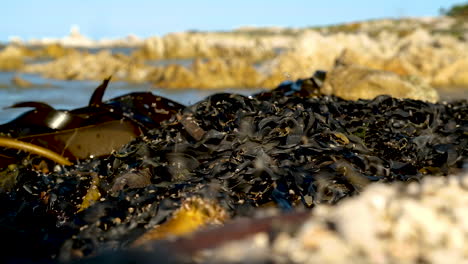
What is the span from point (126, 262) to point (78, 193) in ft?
3.87

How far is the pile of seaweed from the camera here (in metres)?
1.59

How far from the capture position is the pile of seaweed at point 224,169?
1591mm

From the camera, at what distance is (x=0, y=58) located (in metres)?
14.5

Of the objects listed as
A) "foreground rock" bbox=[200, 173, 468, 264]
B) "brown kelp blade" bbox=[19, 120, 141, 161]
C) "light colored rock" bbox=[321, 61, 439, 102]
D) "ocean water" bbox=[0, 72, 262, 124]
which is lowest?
"ocean water" bbox=[0, 72, 262, 124]

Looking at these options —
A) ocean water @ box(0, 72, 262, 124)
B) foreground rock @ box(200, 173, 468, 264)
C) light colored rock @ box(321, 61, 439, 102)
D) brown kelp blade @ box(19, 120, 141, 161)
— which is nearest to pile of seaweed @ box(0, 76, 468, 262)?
brown kelp blade @ box(19, 120, 141, 161)

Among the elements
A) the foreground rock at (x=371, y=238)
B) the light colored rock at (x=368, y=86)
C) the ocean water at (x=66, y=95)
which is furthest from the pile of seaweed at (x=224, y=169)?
the ocean water at (x=66, y=95)

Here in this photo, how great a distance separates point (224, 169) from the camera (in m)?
1.97

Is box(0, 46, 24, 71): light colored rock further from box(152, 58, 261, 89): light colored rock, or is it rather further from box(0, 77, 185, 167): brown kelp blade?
box(0, 77, 185, 167): brown kelp blade

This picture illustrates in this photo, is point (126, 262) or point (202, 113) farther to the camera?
point (202, 113)

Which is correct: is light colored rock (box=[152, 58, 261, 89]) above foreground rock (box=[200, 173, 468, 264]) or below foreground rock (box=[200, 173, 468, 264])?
below

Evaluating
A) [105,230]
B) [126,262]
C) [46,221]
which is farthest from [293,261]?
[46,221]

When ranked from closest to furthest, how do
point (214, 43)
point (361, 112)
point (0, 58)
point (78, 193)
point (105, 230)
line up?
point (105, 230), point (78, 193), point (361, 112), point (0, 58), point (214, 43)

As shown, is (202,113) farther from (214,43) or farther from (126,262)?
(214,43)

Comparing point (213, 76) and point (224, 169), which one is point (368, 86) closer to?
point (224, 169)
